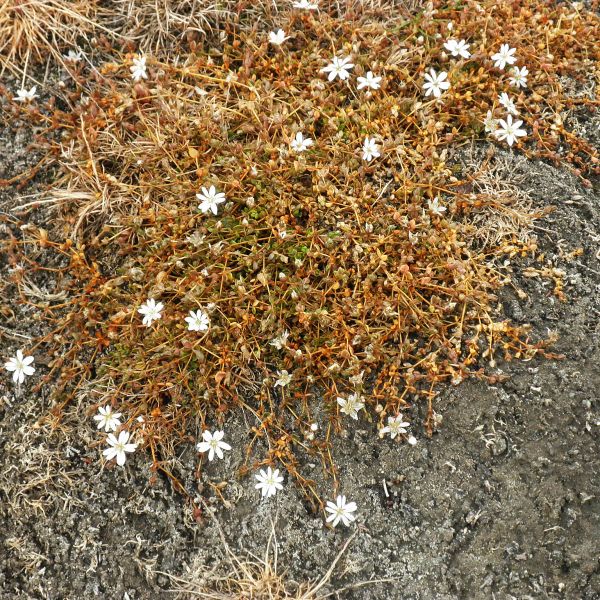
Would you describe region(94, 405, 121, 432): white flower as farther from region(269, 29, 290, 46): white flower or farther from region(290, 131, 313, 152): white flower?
region(269, 29, 290, 46): white flower

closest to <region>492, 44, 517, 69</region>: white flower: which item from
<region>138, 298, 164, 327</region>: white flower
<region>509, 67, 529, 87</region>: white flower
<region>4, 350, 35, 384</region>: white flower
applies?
<region>509, 67, 529, 87</region>: white flower

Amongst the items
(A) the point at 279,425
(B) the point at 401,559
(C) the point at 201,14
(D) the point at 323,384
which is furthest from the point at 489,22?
(B) the point at 401,559

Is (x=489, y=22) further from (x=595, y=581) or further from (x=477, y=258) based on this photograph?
(x=595, y=581)

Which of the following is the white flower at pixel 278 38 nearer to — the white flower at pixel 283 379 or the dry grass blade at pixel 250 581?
the white flower at pixel 283 379

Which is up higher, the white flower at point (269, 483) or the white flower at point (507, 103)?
the white flower at point (507, 103)

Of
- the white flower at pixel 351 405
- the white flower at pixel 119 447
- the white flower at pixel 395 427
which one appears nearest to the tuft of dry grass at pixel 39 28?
the white flower at pixel 119 447

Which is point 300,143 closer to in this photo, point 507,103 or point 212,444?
point 507,103

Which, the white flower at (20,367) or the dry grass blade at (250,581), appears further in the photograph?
the white flower at (20,367)

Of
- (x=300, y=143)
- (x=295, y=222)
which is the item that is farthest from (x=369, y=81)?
(x=295, y=222)
